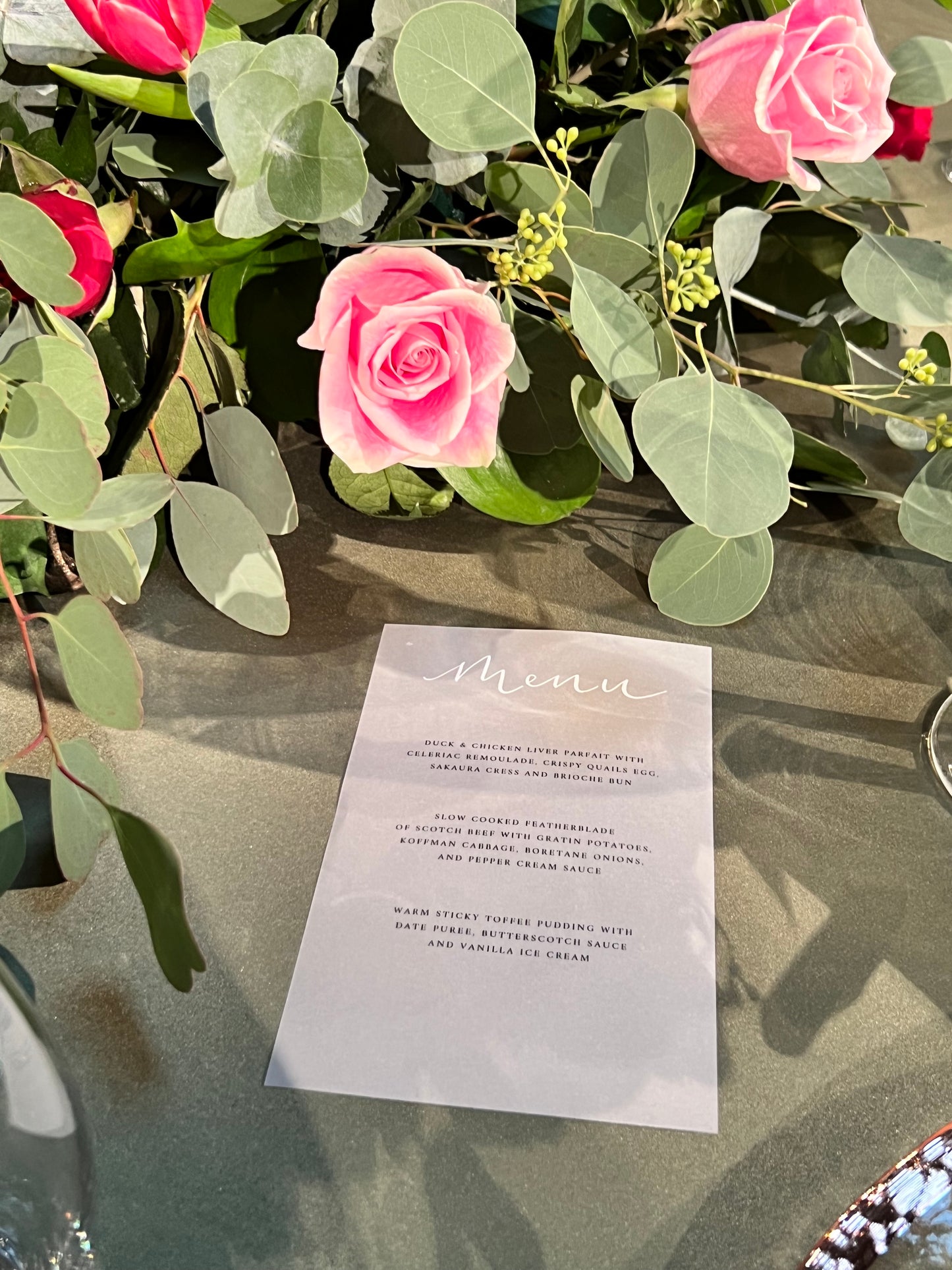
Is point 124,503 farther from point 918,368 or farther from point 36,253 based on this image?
point 918,368

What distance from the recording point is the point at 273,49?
41cm

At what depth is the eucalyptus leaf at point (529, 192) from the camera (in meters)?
0.50

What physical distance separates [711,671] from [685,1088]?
0.24m

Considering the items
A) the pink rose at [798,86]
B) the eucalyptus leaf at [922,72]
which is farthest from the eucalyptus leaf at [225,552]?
the eucalyptus leaf at [922,72]

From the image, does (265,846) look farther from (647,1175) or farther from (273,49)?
(273,49)

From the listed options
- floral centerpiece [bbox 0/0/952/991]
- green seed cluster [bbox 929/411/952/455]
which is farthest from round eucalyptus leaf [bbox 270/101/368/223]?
green seed cluster [bbox 929/411/952/455]

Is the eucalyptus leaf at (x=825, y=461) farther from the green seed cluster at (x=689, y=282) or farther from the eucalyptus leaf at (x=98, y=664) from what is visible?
the eucalyptus leaf at (x=98, y=664)

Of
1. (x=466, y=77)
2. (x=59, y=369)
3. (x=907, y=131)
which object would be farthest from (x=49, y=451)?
(x=907, y=131)

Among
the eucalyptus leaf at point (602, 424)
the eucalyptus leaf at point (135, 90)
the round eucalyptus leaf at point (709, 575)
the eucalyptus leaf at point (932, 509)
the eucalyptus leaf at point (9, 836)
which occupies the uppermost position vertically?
the eucalyptus leaf at point (135, 90)

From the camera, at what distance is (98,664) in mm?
452

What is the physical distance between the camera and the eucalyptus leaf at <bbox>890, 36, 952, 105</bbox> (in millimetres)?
519

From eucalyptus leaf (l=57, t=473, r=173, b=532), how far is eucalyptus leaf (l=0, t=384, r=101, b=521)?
15 mm

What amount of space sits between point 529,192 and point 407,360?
0.43 feet

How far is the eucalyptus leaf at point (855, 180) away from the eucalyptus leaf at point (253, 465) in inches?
14.2
